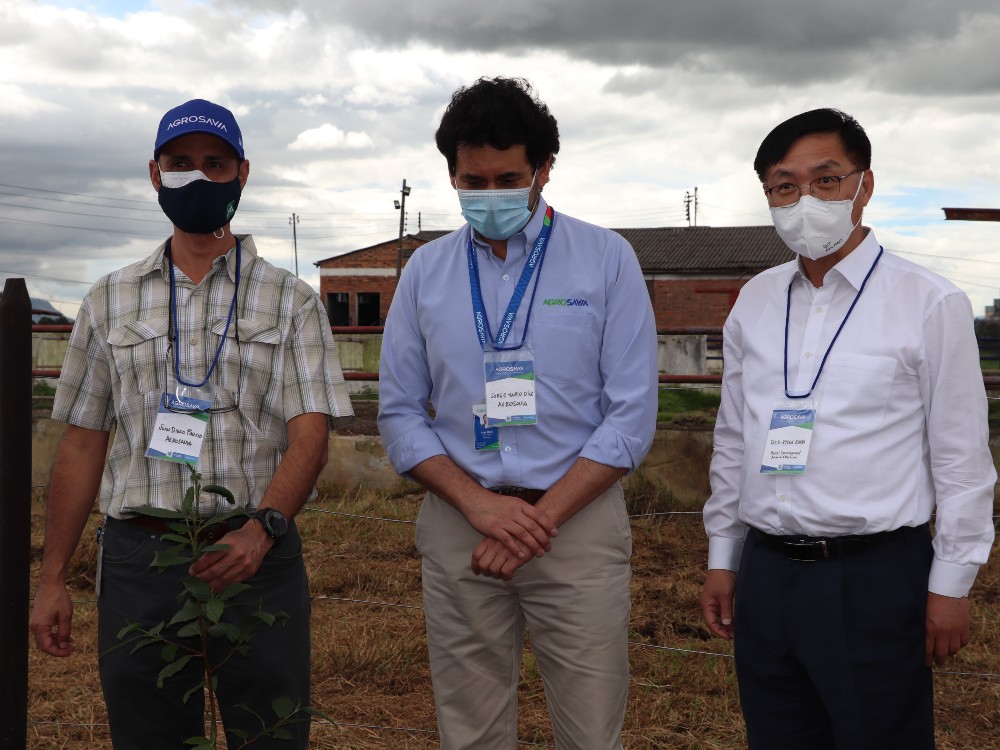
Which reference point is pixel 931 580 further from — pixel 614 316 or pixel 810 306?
pixel 614 316

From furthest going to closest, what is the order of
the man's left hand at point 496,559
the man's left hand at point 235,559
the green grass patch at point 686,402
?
the green grass patch at point 686,402 < the man's left hand at point 496,559 < the man's left hand at point 235,559

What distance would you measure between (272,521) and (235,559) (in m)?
0.12

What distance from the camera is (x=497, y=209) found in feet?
8.23

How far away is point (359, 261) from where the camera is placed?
40844 mm

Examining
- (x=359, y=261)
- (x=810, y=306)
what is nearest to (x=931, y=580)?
(x=810, y=306)

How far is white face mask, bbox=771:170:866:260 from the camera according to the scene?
2.42 metres

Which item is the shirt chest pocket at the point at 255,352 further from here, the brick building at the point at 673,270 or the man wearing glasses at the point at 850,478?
the brick building at the point at 673,270

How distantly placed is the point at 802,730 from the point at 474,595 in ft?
2.82

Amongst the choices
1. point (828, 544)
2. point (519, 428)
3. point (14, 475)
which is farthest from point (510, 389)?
point (14, 475)

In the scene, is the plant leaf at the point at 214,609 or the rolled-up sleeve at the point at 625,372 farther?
the rolled-up sleeve at the point at 625,372

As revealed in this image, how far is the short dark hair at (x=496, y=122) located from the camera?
2.46 m

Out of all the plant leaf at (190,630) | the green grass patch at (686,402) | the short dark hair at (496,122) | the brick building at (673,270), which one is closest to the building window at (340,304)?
the brick building at (673,270)

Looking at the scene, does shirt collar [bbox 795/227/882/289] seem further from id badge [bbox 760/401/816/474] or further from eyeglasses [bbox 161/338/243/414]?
eyeglasses [bbox 161/338/243/414]

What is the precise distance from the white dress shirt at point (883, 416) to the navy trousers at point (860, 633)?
0.21 ft
